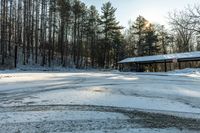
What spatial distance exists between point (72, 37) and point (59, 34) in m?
8.71

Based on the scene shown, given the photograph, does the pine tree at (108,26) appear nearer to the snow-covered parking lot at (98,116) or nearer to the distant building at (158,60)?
the distant building at (158,60)

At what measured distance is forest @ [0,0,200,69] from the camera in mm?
58656

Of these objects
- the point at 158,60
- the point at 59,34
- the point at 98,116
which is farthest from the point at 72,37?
the point at 98,116

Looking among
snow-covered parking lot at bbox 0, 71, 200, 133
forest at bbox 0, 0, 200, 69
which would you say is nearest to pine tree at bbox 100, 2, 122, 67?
forest at bbox 0, 0, 200, 69

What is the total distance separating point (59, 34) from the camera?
69688 mm

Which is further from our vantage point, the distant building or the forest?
the forest

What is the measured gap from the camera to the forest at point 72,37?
5866 cm

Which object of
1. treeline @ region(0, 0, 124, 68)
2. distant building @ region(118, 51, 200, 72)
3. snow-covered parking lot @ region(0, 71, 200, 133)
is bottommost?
snow-covered parking lot @ region(0, 71, 200, 133)

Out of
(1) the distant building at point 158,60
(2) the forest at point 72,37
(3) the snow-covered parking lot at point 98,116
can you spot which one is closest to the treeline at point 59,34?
(2) the forest at point 72,37

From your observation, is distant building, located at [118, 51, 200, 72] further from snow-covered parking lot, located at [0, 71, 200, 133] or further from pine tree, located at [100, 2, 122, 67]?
snow-covered parking lot, located at [0, 71, 200, 133]

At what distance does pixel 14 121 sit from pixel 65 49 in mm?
64983

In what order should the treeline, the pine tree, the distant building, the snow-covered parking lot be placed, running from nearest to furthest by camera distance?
the snow-covered parking lot < the distant building < the treeline < the pine tree

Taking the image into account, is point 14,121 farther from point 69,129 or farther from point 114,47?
point 114,47

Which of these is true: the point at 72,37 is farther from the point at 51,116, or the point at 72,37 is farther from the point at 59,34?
the point at 51,116
